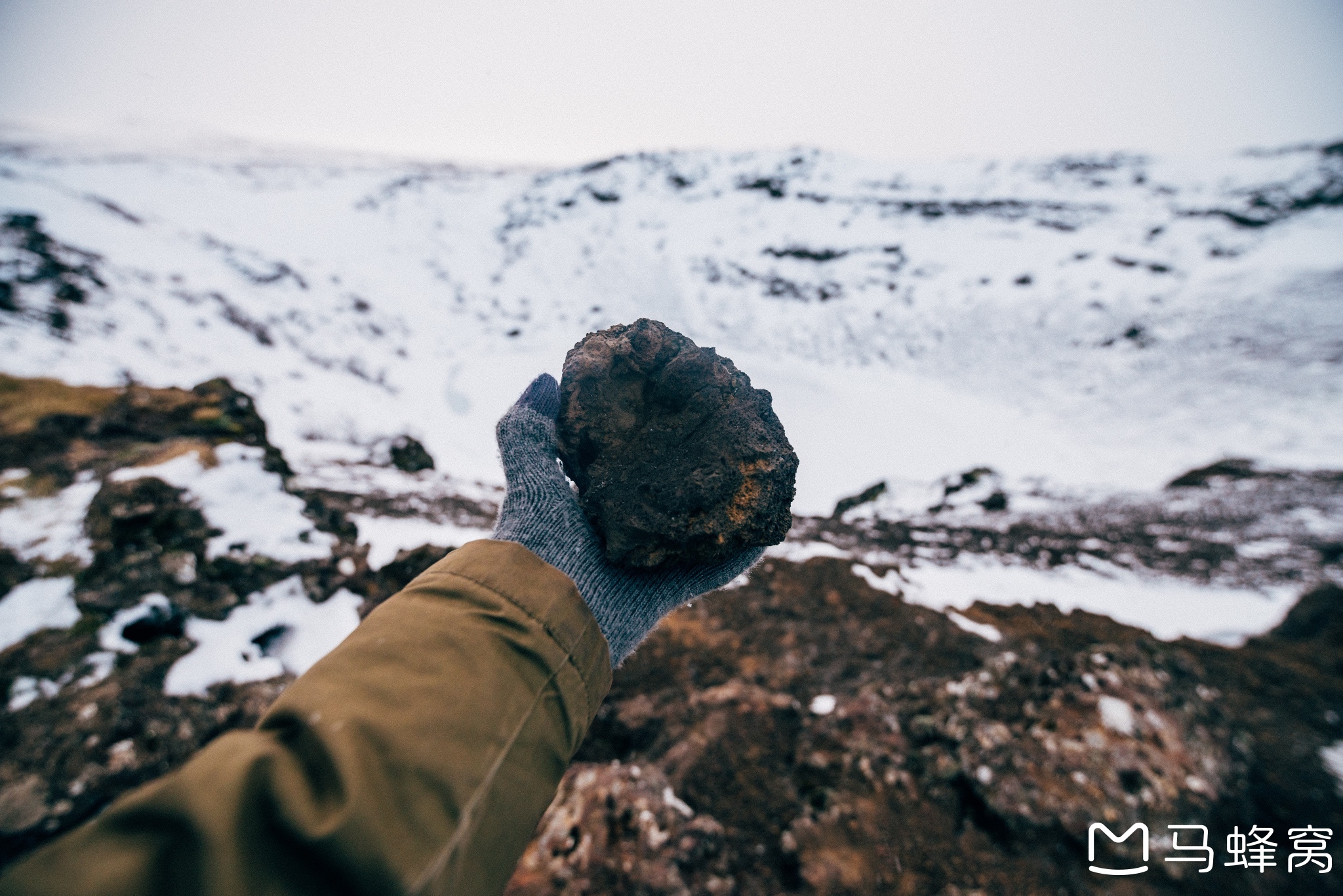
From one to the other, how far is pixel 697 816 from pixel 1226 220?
1835 cm

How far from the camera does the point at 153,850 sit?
30.7 inches

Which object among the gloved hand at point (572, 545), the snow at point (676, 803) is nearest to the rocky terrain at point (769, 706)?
the snow at point (676, 803)

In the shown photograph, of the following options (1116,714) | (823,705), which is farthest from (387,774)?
(1116,714)

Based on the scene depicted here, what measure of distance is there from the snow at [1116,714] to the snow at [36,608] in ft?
20.5

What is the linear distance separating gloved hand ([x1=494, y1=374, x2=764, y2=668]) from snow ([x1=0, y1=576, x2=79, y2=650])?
3.21 m

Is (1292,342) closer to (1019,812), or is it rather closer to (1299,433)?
(1299,433)

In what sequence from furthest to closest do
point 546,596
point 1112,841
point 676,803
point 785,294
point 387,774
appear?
→ point 785,294 → point 676,803 → point 1112,841 → point 546,596 → point 387,774

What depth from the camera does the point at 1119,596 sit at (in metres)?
4.80

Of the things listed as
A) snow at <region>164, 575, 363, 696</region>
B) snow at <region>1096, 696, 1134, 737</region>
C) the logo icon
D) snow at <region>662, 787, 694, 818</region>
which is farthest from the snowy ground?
snow at <region>662, 787, 694, 818</region>

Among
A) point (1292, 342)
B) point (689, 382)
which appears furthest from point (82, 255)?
point (1292, 342)

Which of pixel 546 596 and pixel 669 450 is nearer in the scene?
pixel 546 596

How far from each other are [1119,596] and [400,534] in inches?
280

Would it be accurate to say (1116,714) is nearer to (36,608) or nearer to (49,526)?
(36,608)

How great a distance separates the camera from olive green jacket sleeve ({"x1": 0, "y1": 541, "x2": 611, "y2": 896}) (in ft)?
2.55
